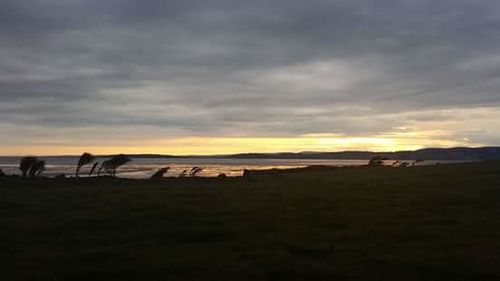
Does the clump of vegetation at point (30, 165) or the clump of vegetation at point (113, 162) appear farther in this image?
the clump of vegetation at point (113, 162)

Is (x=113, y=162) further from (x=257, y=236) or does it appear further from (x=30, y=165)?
(x=257, y=236)

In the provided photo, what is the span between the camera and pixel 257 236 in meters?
18.6

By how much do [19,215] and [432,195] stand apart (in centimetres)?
1776

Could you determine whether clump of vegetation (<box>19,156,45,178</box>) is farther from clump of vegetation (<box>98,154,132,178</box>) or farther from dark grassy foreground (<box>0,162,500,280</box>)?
dark grassy foreground (<box>0,162,500,280</box>)

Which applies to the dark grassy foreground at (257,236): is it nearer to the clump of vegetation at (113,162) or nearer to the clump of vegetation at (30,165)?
the clump of vegetation at (30,165)

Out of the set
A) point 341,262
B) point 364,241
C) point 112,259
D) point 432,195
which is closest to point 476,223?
point 364,241

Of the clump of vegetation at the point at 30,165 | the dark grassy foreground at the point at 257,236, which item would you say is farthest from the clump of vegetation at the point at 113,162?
the dark grassy foreground at the point at 257,236

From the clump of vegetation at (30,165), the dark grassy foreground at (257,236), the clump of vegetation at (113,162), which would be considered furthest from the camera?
the clump of vegetation at (113,162)

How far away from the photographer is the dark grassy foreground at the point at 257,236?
46.1 feet

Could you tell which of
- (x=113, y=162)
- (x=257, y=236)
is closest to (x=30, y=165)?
(x=113, y=162)

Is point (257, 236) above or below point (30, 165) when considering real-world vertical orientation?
below

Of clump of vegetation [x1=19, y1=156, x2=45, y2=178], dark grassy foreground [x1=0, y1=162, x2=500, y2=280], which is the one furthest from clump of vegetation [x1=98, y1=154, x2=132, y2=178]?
dark grassy foreground [x1=0, y1=162, x2=500, y2=280]

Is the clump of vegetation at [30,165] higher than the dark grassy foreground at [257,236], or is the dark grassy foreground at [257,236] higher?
the clump of vegetation at [30,165]

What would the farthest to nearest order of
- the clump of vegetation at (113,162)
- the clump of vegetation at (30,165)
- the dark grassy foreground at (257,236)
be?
the clump of vegetation at (113,162) < the clump of vegetation at (30,165) < the dark grassy foreground at (257,236)
